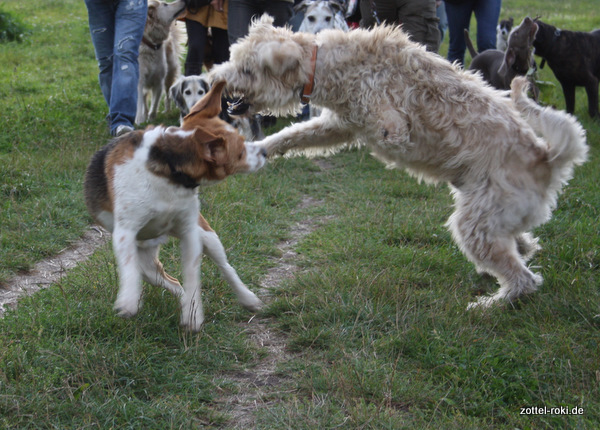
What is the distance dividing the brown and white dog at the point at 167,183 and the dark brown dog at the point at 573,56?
684 centimetres

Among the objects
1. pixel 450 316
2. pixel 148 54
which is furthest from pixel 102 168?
pixel 148 54

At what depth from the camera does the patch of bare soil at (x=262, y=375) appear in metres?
2.80

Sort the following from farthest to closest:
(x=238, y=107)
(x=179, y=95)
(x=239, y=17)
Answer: (x=179, y=95) < (x=239, y=17) < (x=238, y=107)

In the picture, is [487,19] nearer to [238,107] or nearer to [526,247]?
[526,247]

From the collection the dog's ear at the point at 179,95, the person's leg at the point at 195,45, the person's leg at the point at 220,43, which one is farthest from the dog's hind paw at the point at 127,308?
the person's leg at the point at 220,43

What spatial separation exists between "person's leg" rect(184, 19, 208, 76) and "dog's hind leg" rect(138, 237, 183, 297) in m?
5.69

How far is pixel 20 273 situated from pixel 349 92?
256 cm

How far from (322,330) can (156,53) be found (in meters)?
7.29

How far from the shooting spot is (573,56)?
8.96 meters

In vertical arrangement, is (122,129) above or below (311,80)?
below

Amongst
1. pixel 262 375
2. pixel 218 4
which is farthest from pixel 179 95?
pixel 262 375

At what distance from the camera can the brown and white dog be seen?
127 inches

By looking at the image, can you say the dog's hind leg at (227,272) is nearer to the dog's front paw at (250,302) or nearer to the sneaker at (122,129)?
the dog's front paw at (250,302)

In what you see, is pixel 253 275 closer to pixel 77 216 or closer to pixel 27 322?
pixel 27 322
